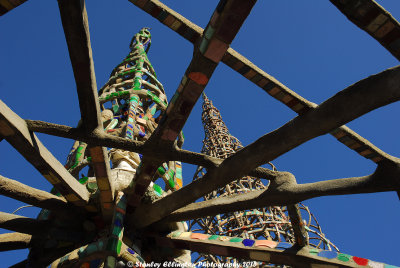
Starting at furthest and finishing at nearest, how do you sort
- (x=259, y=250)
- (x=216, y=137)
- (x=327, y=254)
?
(x=216, y=137)
(x=259, y=250)
(x=327, y=254)

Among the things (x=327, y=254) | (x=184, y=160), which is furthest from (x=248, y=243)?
(x=184, y=160)

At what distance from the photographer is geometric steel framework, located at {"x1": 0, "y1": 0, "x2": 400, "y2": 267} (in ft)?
9.09

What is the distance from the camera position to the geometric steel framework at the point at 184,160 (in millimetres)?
2770

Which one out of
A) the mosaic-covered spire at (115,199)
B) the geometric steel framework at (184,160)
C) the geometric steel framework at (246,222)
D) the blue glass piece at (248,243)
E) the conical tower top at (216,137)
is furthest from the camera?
the conical tower top at (216,137)

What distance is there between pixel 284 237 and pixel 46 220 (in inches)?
290

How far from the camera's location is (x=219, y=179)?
375 cm

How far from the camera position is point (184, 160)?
3.87 metres

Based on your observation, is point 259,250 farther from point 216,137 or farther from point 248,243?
point 216,137

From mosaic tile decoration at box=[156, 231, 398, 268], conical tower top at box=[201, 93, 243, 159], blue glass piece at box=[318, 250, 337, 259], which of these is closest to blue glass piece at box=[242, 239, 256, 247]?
mosaic tile decoration at box=[156, 231, 398, 268]

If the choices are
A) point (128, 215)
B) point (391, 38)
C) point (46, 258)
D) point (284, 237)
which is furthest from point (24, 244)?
point (284, 237)

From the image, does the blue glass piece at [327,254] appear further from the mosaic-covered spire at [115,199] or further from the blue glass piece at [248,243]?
the mosaic-covered spire at [115,199]

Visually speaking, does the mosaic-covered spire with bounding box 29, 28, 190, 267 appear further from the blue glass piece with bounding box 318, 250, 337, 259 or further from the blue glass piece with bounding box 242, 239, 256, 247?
the blue glass piece with bounding box 318, 250, 337, 259

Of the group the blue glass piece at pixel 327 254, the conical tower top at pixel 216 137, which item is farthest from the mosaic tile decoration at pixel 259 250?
the conical tower top at pixel 216 137

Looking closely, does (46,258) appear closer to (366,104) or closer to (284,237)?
(366,104)
